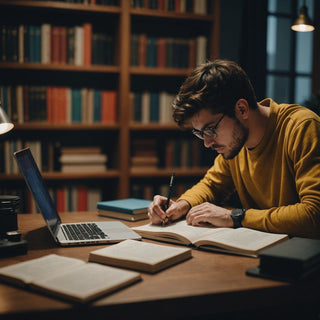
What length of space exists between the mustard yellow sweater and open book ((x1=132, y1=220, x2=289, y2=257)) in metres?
0.07

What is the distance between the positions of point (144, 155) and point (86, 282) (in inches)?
80.8

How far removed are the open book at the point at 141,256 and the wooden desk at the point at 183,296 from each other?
22mm

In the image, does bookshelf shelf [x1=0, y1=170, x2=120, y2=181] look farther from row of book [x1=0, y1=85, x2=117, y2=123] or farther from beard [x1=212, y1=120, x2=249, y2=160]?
beard [x1=212, y1=120, x2=249, y2=160]

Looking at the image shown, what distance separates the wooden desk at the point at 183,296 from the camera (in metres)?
0.74

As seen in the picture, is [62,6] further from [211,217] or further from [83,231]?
[211,217]

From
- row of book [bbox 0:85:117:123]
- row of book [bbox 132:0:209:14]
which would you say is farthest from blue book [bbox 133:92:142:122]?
row of book [bbox 132:0:209:14]

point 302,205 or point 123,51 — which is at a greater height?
point 123,51

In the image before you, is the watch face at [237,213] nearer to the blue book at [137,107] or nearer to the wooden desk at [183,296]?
the wooden desk at [183,296]

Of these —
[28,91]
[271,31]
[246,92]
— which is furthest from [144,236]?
[271,31]

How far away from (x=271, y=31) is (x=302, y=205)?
2.45 metres

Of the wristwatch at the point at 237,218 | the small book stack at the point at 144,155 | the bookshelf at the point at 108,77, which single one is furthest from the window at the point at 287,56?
the wristwatch at the point at 237,218

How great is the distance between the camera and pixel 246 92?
147 cm

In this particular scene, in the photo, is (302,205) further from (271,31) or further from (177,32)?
(271,31)

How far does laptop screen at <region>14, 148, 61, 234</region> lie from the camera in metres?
1.19
